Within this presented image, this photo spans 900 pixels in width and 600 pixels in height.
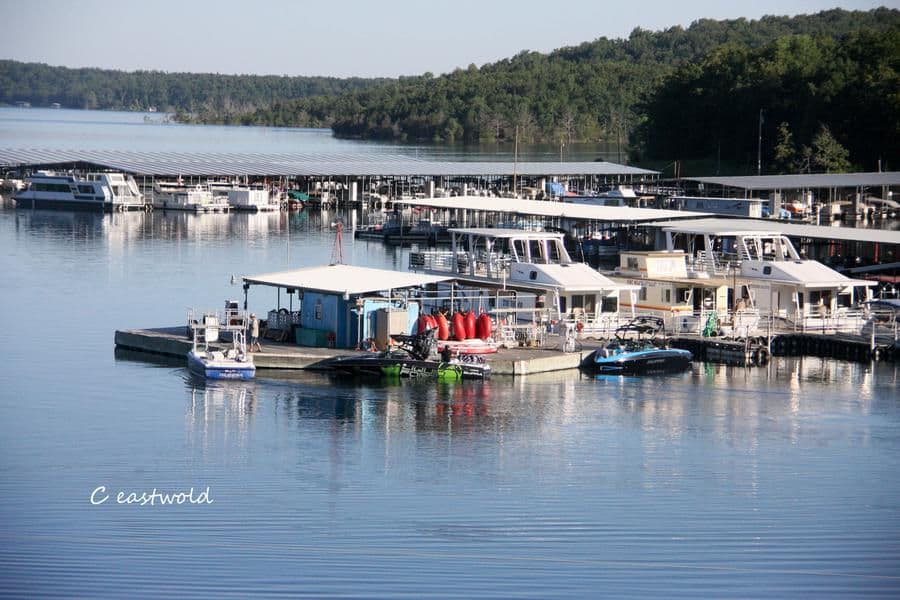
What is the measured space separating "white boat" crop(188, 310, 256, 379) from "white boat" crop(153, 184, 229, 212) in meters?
54.9

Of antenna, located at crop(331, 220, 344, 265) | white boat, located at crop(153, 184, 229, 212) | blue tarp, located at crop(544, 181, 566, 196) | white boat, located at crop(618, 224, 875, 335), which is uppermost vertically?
blue tarp, located at crop(544, 181, 566, 196)

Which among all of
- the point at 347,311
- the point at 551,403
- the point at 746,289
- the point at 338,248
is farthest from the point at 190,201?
the point at 551,403

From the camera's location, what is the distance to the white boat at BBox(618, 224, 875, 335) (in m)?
39.5

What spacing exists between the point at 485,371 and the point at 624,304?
8.47 m

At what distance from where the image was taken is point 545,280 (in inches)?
1527

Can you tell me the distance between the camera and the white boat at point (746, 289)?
39.5 m

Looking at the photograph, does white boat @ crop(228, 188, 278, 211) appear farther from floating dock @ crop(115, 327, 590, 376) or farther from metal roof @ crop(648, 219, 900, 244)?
floating dock @ crop(115, 327, 590, 376)

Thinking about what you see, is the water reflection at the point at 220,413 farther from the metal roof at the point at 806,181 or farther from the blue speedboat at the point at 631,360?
the metal roof at the point at 806,181

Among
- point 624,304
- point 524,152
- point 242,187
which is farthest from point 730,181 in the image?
point 524,152

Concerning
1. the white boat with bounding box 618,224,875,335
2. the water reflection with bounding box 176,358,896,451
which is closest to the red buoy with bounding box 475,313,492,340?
the water reflection with bounding box 176,358,896,451

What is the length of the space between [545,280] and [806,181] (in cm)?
4847

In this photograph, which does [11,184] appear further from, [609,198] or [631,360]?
[631,360]

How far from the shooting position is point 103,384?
108 ft

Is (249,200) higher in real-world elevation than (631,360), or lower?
higher
